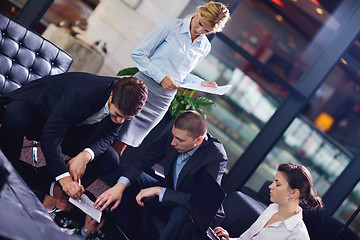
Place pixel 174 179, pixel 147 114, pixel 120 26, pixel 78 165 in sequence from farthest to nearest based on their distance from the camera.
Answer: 1. pixel 120 26
2. pixel 147 114
3. pixel 174 179
4. pixel 78 165

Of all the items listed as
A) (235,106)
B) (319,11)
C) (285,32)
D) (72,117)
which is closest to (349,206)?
(235,106)

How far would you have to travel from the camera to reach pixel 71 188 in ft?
5.49

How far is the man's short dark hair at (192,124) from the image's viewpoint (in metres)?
2.11

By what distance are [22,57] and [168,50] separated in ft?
3.14

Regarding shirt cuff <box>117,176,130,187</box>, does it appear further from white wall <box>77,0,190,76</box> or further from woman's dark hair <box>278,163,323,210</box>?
white wall <box>77,0,190,76</box>

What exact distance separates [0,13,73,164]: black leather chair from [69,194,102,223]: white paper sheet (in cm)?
79

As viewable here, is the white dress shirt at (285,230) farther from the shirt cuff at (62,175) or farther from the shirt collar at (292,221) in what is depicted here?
the shirt cuff at (62,175)

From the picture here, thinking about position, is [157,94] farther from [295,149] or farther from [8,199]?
[295,149]

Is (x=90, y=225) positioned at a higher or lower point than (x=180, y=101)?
lower

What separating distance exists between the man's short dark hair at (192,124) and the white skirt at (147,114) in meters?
0.52

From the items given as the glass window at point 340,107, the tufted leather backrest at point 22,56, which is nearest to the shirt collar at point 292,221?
the tufted leather backrest at point 22,56

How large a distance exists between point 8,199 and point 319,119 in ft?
13.4

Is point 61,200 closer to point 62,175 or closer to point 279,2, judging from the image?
point 62,175

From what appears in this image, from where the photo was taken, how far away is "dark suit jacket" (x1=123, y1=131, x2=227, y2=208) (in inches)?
83.4
